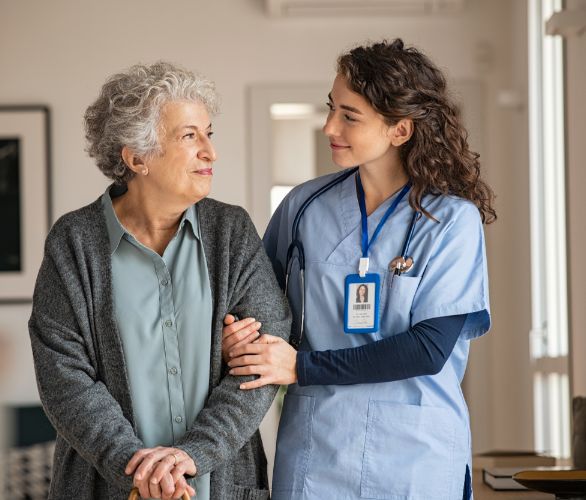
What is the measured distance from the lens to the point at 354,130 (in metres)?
2.10

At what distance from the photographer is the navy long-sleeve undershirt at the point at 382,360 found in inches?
77.7

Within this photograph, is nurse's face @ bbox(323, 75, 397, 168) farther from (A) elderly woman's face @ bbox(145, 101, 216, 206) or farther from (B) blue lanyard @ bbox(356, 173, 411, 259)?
(A) elderly woman's face @ bbox(145, 101, 216, 206)

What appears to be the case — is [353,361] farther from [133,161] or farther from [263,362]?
[133,161]

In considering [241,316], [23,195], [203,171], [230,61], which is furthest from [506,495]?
[23,195]

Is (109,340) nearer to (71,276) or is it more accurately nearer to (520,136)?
(71,276)

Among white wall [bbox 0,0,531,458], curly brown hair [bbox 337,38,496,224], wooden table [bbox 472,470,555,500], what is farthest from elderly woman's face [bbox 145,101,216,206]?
white wall [bbox 0,0,531,458]

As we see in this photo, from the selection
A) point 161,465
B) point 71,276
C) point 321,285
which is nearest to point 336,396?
point 321,285

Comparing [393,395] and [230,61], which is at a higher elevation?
[230,61]

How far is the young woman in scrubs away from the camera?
2.00 m

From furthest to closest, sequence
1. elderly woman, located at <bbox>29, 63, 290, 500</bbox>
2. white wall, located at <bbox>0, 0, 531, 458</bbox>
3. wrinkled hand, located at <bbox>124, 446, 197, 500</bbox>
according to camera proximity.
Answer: white wall, located at <bbox>0, 0, 531, 458</bbox> < elderly woman, located at <bbox>29, 63, 290, 500</bbox> < wrinkled hand, located at <bbox>124, 446, 197, 500</bbox>

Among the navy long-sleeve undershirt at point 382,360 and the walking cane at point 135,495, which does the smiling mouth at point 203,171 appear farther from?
the walking cane at point 135,495

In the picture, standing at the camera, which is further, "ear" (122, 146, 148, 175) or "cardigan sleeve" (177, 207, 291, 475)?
"ear" (122, 146, 148, 175)

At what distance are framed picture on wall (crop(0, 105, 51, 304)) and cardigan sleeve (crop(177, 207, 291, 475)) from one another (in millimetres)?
2928

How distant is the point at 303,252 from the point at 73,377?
58cm
